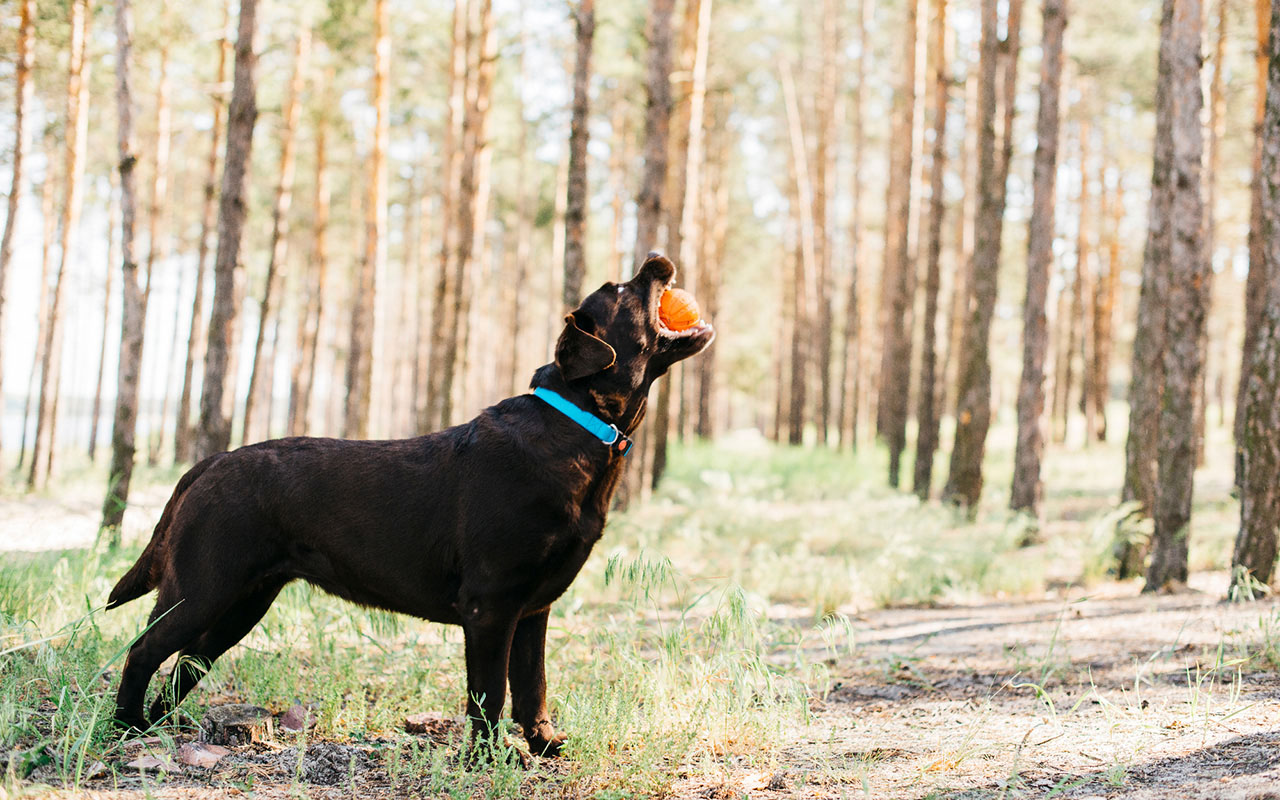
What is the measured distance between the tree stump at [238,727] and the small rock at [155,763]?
36 cm

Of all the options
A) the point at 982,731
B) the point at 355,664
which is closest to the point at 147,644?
A: the point at 355,664

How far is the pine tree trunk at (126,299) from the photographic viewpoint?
9305 millimetres

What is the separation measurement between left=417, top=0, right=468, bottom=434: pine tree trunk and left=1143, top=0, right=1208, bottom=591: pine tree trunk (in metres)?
11.8

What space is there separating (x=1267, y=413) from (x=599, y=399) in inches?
211

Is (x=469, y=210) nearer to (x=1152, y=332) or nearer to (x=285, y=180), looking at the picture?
(x=285, y=180)

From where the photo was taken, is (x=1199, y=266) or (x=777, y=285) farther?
(x=777, y=285)

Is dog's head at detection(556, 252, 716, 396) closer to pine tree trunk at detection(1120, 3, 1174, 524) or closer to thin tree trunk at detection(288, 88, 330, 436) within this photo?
pine tree trunk at detection(1120, 3, 1174, 524)

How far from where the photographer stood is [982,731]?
3.94m

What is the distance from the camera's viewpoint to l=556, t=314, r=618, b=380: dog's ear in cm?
357

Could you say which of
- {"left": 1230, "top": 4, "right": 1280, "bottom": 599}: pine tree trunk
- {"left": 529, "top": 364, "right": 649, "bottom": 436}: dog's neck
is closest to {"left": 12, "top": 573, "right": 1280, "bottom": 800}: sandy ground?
{"left": 1230, "top": 4, "right": 1280, "bottom": 599}: pine tree trunk

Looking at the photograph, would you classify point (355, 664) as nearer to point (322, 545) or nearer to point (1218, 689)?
point (322, 545)

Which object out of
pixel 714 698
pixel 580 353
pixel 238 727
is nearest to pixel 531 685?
pixel 714 698

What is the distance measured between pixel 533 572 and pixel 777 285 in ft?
141

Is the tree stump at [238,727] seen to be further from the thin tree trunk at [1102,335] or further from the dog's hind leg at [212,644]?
the thin tree trunk at [1102,335]
